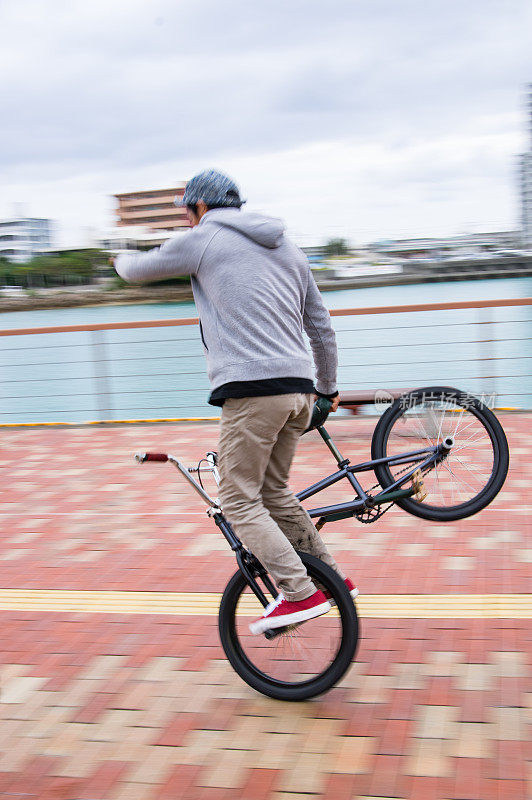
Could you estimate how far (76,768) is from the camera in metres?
2.51

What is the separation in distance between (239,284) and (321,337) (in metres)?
0.55

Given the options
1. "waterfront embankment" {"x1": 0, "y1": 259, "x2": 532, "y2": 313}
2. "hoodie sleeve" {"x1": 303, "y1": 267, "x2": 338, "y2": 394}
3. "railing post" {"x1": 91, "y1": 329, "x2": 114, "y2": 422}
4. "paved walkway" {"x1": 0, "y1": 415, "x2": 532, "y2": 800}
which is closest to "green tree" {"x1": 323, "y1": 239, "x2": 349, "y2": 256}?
"waterfront embankment" {"x1": 0, "y1": 259, "x2": 532, "y2": 313}

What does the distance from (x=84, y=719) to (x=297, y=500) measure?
40.8 inches

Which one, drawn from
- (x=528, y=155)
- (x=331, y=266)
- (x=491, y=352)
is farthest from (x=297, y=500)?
(x=528, y=155)

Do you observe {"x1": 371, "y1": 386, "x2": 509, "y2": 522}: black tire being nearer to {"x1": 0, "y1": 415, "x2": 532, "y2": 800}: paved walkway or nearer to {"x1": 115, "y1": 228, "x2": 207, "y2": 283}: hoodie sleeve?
{"x1": 0, "y1": 415, "x2": 532, "y2": 800}: paved walkway

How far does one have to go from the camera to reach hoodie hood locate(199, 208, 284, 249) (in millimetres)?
2494

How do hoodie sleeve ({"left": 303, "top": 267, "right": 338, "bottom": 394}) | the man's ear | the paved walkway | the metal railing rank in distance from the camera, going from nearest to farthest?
the paved walkway, the man's ear, hoodie sleeve ({"left": 303, "top": 267, "right": 338, "bottom": 394}), the metal railing

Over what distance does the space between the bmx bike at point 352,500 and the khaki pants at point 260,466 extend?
0.10 meters

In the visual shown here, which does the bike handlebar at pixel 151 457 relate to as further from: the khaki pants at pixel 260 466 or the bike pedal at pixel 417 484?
the bike pedal at pixel 417 484

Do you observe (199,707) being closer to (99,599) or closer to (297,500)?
(297,500)

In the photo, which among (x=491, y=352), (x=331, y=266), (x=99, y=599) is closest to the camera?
(x=99, y=599)

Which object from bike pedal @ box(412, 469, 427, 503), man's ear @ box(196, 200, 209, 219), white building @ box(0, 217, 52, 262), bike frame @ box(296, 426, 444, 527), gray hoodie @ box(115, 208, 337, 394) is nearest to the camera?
gray hoodie @ box(115, 208, 337, 394)

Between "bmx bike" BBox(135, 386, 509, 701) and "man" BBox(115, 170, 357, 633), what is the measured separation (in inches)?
4.2

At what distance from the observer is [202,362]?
19172 mm
